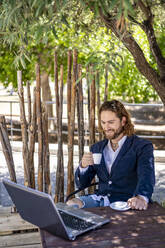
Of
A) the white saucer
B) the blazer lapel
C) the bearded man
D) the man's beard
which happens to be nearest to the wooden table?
the white saucer

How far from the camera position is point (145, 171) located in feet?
8.56

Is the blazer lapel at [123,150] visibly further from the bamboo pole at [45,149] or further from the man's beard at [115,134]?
the bamboo pole at [45,149]

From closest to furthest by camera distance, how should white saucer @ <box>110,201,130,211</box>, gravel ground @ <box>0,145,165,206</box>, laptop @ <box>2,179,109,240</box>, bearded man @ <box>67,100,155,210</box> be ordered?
laptop @ <box>2,179,109,240</box> → white saucer @ <box>110,201,130,211</box> → bearded man @ <box>67,100,155,210</box> → gravel ground @ <box>0,145,165,206</box>

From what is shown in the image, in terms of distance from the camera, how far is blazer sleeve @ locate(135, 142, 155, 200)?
8.21 feet

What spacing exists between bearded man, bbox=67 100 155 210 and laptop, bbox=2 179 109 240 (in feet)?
1.69

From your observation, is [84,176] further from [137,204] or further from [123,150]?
[137,204]

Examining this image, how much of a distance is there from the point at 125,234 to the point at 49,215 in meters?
0.40

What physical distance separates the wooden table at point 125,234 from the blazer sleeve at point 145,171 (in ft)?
0.78

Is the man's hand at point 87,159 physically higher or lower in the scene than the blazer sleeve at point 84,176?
higher

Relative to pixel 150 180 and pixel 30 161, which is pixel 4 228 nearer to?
pixel 30 161

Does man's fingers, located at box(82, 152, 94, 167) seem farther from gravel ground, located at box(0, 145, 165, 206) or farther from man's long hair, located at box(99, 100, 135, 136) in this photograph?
gravel ground, located at box(0, 145, 165, 206)

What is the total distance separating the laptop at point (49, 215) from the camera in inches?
73.8

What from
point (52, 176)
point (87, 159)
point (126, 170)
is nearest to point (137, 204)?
point (126, 170)

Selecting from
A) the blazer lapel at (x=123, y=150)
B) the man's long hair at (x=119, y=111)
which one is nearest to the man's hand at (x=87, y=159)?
the blazer lapel at (x=123, y=150)
